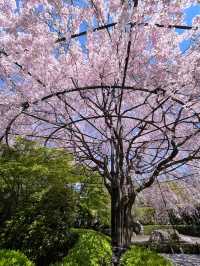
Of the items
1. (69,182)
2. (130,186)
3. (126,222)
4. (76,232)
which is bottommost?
(126,222)

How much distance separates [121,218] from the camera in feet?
15.9

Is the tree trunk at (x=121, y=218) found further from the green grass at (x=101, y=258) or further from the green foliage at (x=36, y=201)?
the green foliage at (x=36, y=201)

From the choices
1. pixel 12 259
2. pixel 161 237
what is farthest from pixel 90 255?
pixel 161 237

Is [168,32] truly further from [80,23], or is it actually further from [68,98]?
[68,98]

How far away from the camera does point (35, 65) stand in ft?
14.4

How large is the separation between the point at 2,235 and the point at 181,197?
6879 mm

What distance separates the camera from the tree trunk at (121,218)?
15.6 ft

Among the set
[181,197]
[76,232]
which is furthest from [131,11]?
[181,197]

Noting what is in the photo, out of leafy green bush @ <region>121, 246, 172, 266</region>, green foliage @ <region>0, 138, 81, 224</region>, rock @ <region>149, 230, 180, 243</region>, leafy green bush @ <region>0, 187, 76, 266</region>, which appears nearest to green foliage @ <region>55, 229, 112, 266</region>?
leafy green bush @ <region>121, 246, 172, 266</region>

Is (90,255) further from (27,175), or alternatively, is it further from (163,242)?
(163,242)

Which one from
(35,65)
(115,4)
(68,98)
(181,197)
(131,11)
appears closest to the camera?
(131,11)

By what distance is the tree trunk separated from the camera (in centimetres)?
475

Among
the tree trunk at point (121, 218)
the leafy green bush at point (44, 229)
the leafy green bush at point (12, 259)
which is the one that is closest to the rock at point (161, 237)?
the leafy green bush at point (44, 229)

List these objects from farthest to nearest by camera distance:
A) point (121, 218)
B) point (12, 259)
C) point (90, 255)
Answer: point (90, 255)
point (12, 259)
point (121, 218)
